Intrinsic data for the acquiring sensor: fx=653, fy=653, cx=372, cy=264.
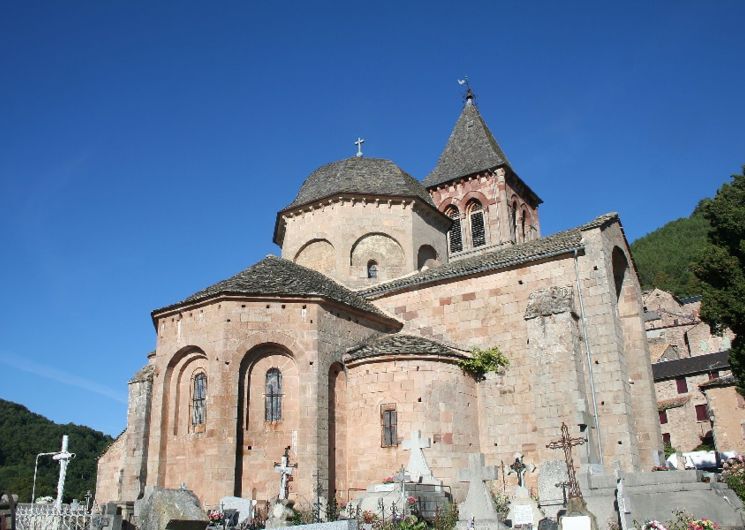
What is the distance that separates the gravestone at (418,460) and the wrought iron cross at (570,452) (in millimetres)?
3027

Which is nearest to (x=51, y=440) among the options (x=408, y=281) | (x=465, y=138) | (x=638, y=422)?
(x=465, y=138)

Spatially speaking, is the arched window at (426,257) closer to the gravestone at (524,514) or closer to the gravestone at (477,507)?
the gravestone at (477,507)

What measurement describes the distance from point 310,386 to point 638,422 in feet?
31.3

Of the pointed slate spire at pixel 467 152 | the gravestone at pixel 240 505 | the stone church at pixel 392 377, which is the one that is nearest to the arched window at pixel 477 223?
the pointed slate spire at pixel 467 152

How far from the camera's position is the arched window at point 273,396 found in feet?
57.1

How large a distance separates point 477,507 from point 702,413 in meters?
31.8

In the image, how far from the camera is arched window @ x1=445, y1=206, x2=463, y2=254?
108 feet

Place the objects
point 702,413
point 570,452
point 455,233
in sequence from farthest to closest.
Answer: point 702,413 < point 455,233 < point 570,452

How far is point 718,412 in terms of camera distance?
35156 mm

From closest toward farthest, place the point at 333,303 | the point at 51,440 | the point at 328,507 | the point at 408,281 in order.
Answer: the point at 328,507
the point at 333,303
the point at 408,281
the point at 51,440

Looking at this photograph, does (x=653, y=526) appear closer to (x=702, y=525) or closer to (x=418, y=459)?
(x=702, y=525)

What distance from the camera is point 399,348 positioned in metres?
17.9

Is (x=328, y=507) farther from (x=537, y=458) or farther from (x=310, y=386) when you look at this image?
(x=537, y=458)

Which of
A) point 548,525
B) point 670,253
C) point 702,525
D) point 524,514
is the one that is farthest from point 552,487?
point 670,253
